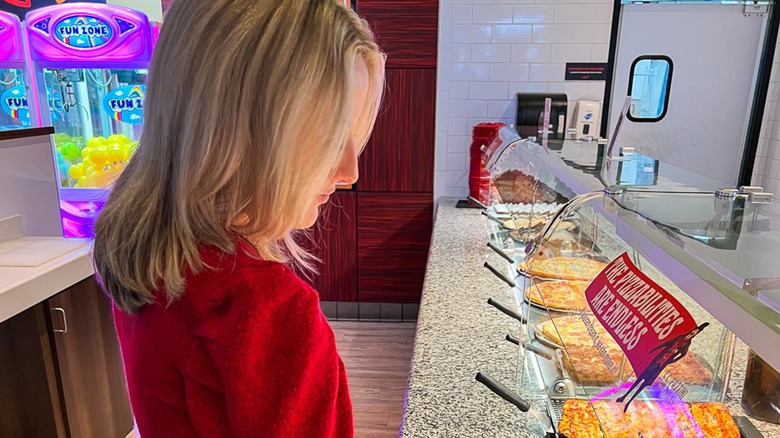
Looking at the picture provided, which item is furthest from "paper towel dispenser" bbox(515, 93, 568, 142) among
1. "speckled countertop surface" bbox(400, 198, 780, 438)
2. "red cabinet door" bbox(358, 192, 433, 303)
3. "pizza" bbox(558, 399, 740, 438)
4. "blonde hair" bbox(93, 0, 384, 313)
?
Result: "blonde hair" bbox(93, 0, 384, 313)

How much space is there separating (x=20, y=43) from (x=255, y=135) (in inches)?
151

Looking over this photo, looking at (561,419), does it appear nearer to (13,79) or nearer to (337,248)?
(337,248)

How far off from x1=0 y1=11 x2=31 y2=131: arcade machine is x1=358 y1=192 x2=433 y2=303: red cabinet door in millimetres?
2373

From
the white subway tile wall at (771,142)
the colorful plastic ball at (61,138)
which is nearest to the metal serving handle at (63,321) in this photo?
the colorful plastic ball at (61,138)

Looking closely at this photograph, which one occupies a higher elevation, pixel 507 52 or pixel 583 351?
pixel 507 52

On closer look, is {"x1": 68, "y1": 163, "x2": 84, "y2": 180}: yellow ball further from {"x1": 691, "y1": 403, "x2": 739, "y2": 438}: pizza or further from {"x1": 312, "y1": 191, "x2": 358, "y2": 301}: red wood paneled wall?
{"x1": 691, "y1": 403, "x2": 739, "y2": 438}: pizza

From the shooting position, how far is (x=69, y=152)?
3.77 meters

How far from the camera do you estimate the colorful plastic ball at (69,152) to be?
377 cm

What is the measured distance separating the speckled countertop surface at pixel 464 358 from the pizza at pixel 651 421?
9 cm

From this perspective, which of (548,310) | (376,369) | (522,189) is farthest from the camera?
(376,369)

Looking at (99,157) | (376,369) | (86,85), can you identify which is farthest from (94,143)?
(376,369)

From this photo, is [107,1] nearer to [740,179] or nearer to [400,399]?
[400,399]

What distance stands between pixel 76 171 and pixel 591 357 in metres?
3.75

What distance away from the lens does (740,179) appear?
3756mm
